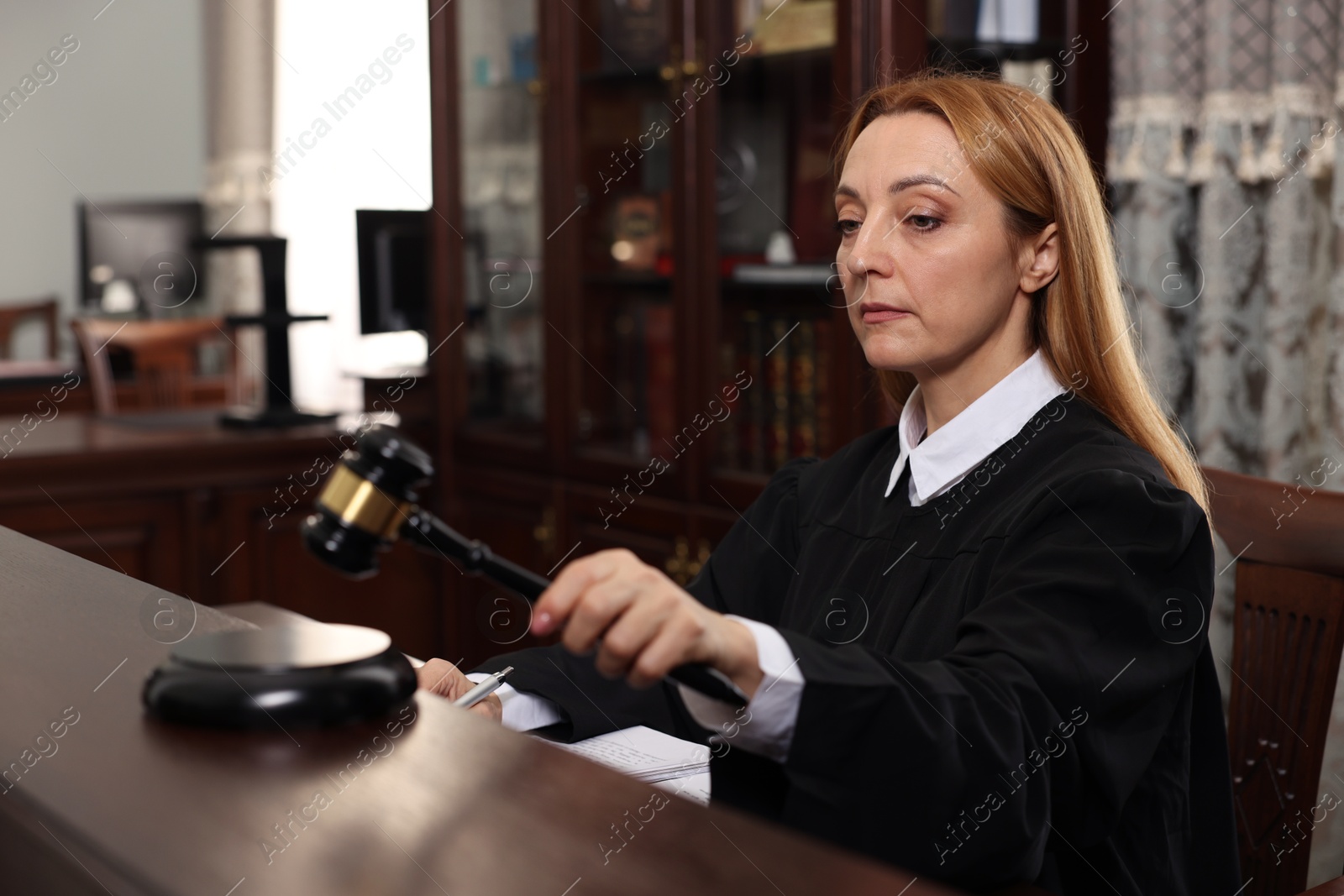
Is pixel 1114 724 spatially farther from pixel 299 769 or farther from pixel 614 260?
pixel 614 260

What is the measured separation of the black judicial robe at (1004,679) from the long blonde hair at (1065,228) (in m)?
0.05

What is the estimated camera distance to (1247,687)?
151 cm

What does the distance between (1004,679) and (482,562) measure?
0.44m

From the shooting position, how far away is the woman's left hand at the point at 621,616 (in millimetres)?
793

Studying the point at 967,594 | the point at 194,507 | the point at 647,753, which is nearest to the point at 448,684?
the point at 647,753

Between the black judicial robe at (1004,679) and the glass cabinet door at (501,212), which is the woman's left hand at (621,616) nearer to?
the black judicial robe at (1004,679)

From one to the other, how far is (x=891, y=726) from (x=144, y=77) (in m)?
6.83

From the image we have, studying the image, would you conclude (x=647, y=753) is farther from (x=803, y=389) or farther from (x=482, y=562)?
(x=803, y=389)

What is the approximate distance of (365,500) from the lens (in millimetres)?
809

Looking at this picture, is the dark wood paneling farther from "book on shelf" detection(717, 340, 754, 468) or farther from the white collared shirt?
the white collared shirt

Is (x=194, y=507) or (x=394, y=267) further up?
(x=394, y=267)

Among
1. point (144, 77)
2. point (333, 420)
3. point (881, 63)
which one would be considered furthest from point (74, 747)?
point (144, 77)

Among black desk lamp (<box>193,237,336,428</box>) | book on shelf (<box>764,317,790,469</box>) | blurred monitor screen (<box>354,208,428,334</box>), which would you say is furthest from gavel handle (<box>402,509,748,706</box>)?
blurred monitor screen (<box>354,208,428,334</box>)

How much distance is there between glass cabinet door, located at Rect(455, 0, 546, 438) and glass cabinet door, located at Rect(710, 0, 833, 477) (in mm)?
590
